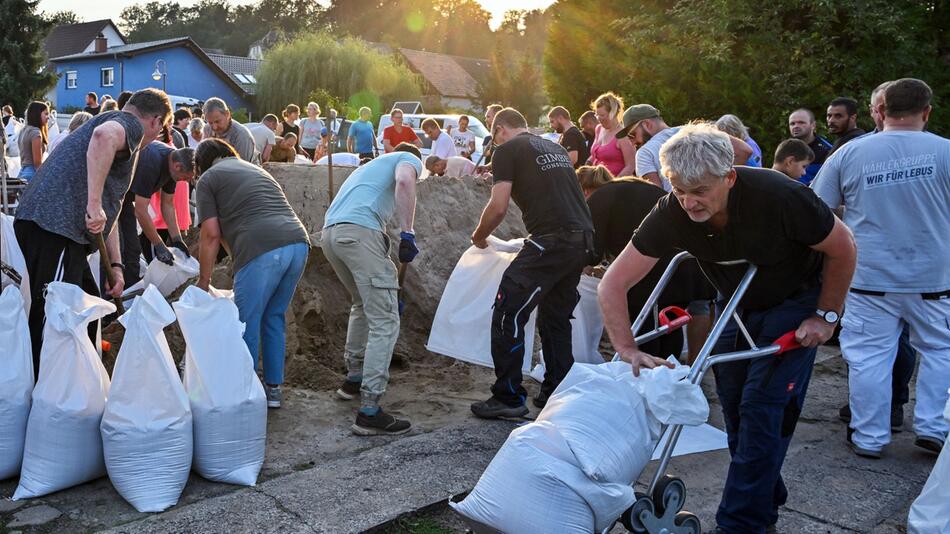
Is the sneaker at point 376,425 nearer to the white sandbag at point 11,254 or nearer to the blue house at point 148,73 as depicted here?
the white sandbag at point 11,254

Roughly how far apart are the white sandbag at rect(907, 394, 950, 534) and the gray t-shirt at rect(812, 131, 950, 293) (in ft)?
4.10

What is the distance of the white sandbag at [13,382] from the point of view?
3778mm

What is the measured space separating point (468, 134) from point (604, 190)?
10078mm

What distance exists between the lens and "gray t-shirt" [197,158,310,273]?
472 centimetres

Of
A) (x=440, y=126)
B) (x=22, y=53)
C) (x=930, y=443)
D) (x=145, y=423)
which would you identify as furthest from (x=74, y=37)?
(x=930, y=443)

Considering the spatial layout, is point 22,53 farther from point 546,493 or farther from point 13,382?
point 546,493

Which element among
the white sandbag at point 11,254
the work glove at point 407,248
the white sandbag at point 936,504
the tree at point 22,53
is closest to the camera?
the white sandbag at point 936,504

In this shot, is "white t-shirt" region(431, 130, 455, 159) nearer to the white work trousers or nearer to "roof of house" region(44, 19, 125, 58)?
the white work trousers

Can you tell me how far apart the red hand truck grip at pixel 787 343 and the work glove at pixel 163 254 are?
462cm

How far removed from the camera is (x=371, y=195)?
497cm

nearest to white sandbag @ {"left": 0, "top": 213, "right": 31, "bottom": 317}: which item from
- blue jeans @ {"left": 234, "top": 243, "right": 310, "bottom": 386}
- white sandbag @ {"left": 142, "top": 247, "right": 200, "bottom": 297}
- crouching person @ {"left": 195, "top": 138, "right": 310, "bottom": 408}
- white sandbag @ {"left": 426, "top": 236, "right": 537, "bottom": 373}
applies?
crouching person @ {"left": 195, "top": 138, "right": 310, "bottom": 408}

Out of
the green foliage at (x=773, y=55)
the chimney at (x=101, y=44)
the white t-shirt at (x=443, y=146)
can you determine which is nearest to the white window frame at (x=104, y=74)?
the chimney at (x=101, y=44)

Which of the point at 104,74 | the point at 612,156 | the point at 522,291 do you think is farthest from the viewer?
the point at 104,74

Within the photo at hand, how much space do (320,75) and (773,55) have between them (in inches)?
1300
